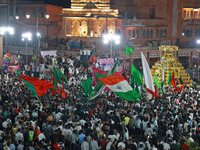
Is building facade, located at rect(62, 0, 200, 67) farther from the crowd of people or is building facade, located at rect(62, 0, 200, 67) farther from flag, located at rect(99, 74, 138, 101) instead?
flag, located at rect(99, 74, 138, 101)

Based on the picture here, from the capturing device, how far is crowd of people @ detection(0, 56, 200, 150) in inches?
554

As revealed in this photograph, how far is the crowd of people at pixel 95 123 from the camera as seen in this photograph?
14.1m

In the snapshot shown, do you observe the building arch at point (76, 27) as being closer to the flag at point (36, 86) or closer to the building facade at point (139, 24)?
the building facade at point (139, 24)

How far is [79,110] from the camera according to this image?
19.1 m

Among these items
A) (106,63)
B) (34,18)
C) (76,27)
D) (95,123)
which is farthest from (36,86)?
(34,18)

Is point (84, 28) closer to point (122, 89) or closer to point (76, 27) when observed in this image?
point (76, 27)

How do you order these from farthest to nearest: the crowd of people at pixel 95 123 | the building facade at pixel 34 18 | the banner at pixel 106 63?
the building facade at pixel 34 18 < the banner at pixel 106 63 < the crowd of people at pixel 95 123

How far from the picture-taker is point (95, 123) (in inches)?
649

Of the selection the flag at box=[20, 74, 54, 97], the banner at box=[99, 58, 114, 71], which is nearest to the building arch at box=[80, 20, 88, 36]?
the banner at box=[99, 58, 114, 71]

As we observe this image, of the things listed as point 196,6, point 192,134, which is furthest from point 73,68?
point 196,6

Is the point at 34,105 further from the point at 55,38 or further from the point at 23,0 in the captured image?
the point at 23,0

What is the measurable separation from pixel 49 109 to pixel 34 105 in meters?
1.02

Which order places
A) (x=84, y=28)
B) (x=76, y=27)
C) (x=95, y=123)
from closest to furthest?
(x=95, y=123) < (x=76, y=27) < (x=84, y=28)

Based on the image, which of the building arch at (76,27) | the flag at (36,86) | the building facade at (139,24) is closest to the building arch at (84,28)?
the building facade at (139,24)
